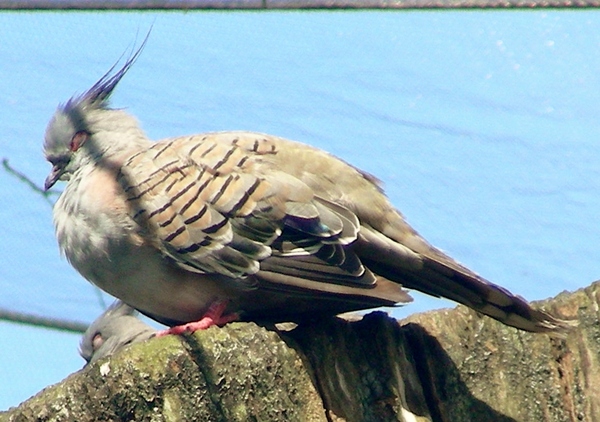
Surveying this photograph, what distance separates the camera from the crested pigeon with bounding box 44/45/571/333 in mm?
3854

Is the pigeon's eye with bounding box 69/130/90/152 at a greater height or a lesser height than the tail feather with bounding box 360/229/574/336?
lesser

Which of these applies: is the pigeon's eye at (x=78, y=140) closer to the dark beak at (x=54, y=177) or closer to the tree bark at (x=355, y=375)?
the dark beak at (x=54, y=177)

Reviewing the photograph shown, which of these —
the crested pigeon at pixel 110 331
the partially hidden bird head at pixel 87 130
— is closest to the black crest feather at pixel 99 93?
the partially hidden bird head at pixel 87 130

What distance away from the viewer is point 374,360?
342 cm

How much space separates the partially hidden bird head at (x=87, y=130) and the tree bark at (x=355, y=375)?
1670 mm

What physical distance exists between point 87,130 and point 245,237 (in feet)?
4.32

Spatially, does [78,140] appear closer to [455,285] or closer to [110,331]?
[110,331]

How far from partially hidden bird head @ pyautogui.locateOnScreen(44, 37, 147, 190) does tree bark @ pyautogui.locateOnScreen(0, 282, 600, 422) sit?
65.7 inches

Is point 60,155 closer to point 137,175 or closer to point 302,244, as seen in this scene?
point 137,175

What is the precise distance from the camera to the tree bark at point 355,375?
306cm

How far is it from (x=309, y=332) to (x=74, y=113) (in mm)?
1988

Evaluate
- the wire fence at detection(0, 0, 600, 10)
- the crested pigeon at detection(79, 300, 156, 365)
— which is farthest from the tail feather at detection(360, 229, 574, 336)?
the crested pigeon at detection(79, 300, 156, 365)

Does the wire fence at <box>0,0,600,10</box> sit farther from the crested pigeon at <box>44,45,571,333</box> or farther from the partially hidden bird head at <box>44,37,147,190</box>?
the crested pigeon at <box>44,45,571,333</box>

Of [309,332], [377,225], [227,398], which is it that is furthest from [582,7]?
[227,398]
